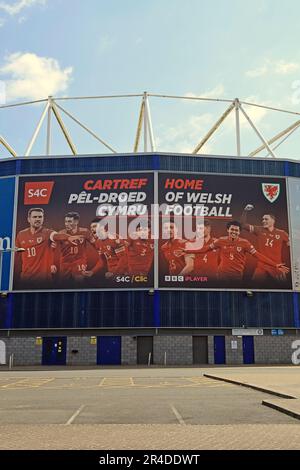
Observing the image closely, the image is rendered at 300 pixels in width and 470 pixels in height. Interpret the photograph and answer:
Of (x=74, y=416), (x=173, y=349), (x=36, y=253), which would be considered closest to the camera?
(x=74, y=416)

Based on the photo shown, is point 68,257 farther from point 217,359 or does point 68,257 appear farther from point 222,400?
point 222,400

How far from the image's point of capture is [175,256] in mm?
48781

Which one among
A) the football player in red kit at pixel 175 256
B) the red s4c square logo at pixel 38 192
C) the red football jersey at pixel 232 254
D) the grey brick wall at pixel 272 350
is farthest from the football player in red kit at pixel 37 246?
the grey brick wall at pixel 272 350

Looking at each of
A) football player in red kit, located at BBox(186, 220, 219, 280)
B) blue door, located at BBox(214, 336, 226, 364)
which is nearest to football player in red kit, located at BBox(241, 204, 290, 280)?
football player in red kit, located at BBox(186, 220, 219, 280)

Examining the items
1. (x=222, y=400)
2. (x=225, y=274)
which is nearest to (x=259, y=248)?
(x=225, y=274)

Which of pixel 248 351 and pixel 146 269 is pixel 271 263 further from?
pixel 146 269

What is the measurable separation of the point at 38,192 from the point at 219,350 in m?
24.0

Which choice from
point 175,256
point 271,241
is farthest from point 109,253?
point 271,241

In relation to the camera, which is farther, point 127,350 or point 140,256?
point 140,256

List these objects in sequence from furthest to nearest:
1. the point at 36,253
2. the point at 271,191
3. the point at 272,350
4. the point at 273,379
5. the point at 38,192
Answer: the point at 271,191, the point at 38,192, the point at 36,253, the point at 272,350, the point at 273,379

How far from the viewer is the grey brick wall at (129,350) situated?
48.2 meters

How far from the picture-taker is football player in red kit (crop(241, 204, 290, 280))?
4984cm

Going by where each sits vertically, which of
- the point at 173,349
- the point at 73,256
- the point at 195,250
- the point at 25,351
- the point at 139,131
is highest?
the point at 139,131
